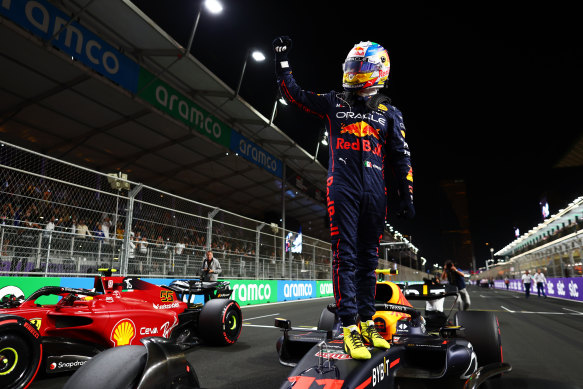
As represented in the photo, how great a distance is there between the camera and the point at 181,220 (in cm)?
942

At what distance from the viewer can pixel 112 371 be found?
4.48 feet

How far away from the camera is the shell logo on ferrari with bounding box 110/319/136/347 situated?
3.48 meters

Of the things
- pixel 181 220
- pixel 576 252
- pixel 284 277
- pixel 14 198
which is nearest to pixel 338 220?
pixel 14 198

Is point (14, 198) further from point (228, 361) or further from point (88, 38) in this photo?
point (88, 38)

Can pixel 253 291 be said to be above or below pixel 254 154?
below

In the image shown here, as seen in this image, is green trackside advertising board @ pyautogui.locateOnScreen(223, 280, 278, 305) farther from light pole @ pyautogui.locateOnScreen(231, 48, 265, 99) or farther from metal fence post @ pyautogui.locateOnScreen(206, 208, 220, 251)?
light pole @ pyautogui.locateOnScreen(231, 48, 265, 99)

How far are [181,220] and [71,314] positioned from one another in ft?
20.1

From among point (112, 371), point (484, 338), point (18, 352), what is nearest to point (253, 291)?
point (484, 338)

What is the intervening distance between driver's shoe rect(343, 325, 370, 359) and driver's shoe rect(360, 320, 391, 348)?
12cm

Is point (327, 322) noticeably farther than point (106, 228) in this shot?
No

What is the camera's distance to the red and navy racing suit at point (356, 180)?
90.1 inches

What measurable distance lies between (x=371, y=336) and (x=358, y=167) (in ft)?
3.27

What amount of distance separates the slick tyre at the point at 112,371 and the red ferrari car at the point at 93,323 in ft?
2.58

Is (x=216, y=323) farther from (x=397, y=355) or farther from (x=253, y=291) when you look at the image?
(x=253, y=291)
